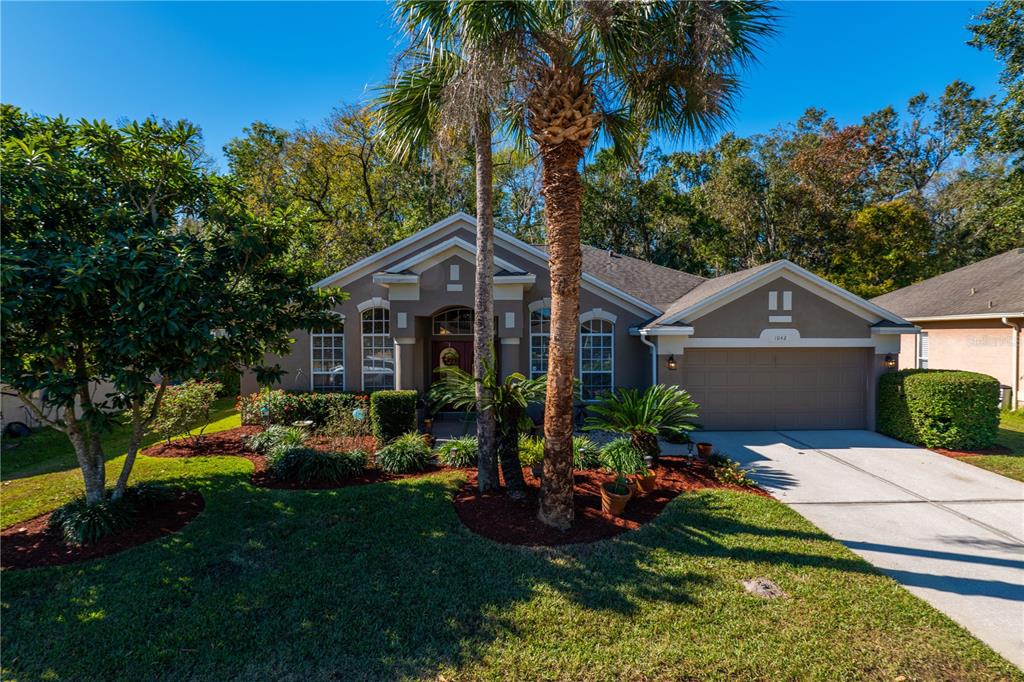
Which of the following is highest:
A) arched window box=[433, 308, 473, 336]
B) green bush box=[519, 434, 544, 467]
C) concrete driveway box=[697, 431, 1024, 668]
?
arched window box=[433, 308, 473, 336]

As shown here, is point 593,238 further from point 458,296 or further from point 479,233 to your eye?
point 479,233

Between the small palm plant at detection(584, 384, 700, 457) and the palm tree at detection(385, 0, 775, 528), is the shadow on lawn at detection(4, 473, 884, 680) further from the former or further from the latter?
the small palm plant at detection(584, 384, 700, 457)

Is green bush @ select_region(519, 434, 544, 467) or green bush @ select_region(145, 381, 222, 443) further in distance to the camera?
green bush @ select_region(145, 381, 222, 443)

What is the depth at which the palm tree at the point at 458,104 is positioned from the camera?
19.1 ft

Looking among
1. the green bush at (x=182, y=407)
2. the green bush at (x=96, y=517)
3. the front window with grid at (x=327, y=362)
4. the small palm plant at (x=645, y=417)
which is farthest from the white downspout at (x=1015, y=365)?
the green bush at (x=182, y=407)

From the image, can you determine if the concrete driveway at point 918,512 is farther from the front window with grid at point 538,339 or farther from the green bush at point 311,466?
the green bush at point 311,466

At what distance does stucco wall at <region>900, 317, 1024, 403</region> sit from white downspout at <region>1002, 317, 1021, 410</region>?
0.05 meters

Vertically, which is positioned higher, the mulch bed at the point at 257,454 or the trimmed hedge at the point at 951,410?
the trimmed hedge at the point at 951,410

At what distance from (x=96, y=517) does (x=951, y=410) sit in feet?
52.3

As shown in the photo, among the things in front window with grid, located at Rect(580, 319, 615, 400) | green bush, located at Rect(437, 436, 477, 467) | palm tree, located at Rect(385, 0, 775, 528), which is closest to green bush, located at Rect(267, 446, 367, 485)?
green bush, located at Rect(437, 436, 477, 467)

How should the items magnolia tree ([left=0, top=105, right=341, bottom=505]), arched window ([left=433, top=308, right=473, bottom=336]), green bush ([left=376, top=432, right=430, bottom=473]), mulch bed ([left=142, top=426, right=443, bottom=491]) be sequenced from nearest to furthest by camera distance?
magnolia tree ([left=0, top=105, right=341, bottom=505]) → mulch bed ([left=142, top=426, right=443, bottom=491]) → green bush ([left=376, top=432, right=430, bottom=473]) → arched window ([left=433, top=308, right=473, bottom=336])

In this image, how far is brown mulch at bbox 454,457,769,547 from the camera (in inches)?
240

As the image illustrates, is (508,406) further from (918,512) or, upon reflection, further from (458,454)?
(918,512)

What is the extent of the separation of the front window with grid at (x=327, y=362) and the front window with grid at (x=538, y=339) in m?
5.71
